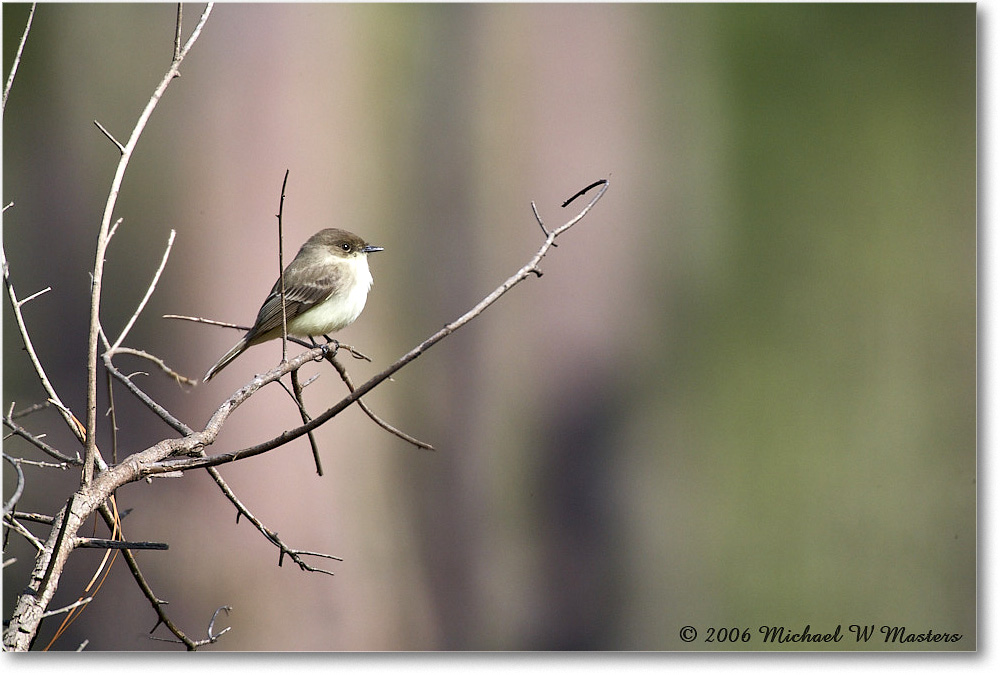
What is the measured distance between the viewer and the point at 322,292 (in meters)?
2.14

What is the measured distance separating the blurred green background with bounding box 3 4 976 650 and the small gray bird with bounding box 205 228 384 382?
0.17 m

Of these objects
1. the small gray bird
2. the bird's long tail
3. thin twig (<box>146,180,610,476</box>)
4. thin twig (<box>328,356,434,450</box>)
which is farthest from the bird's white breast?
thin twig (<box>146,180,610,476</box>)

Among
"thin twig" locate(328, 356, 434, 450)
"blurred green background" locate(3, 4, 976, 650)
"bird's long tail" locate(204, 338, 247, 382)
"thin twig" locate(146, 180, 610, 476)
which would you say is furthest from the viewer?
"blurred green background" locate(3, 4, 976, 650)

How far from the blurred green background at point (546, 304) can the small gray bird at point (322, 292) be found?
173 mm

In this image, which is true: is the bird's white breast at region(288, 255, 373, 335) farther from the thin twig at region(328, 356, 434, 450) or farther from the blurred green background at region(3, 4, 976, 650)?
the thin twig at region(328, 356, 434, 450)

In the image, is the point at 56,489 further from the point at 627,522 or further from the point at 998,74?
the point at 998,74

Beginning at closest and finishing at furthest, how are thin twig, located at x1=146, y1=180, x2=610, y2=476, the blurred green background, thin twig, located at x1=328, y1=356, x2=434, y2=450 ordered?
1. thin twig, located at x1=146, y1=180, x2=610, y2=476
2. thin twig, located at x1=328, y1=356, x2=434, y2=450
3. the blurred green background

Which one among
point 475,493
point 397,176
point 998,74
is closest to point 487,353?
point 475,493

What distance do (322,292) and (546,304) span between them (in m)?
0.63

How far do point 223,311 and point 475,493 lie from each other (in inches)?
32.4

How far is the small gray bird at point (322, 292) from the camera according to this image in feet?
6.97

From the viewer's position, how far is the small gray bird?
2.12m

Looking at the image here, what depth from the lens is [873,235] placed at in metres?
2.30

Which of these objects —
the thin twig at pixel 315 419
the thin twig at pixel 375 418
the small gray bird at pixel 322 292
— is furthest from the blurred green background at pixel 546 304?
the thin twig at pixel 315 419
